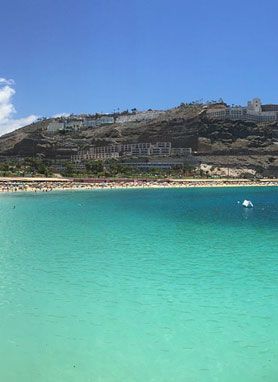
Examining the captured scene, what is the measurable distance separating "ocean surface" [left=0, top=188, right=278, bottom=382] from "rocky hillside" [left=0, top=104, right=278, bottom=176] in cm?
12025

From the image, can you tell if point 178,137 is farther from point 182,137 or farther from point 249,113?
point 249,113

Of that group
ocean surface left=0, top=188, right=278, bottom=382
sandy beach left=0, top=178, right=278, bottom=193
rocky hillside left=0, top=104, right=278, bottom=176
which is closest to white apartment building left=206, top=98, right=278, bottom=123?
rocky hillside left=0, top=104, right=278, bottom=176

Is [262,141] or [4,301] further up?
[262,141]

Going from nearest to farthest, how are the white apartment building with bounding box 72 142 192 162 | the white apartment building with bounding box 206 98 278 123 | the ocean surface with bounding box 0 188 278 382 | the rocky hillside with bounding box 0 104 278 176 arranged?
the ocean surface with bounding box 0 188 278 382 → the rocky hillside with bounding box 0 104 278 176 → the white apartment building with bounding box 72 142 192 162 → the white apartment building with bounding box 206 98 278 123

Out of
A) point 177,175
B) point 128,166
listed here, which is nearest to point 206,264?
point 177,175

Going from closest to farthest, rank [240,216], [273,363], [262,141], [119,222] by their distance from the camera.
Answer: [273,363] < [119,222] < [240,216] < [262,141]

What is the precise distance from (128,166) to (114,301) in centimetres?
12094

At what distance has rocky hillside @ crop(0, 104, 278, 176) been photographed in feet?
471

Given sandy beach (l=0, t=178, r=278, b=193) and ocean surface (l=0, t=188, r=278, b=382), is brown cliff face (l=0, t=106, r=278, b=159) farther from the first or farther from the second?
ocean surface (l=0, t=188, r=278, b=382)

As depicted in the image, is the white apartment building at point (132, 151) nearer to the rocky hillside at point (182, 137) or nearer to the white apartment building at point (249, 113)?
the rocky hillside at point (182, 137)

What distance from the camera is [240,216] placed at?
39.3 m

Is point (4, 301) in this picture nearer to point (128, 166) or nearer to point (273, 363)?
point (273, 363)

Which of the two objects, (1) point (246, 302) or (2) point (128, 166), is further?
(2) point (128, 166)

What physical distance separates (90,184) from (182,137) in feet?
209
